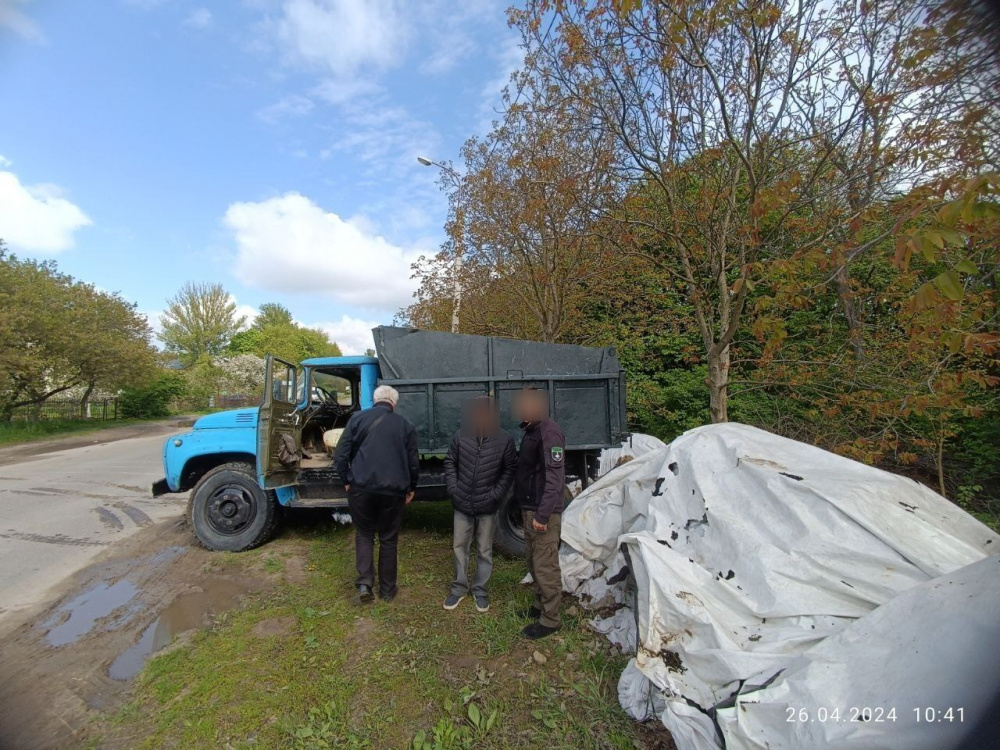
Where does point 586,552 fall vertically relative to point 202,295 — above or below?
below

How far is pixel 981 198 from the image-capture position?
1.69 meters

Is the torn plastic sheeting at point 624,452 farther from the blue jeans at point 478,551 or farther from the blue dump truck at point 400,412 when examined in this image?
the blue jeans at point 478,551

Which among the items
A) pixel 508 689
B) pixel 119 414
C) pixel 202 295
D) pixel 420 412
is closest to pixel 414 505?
pixel 420 412

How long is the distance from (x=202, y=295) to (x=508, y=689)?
194ft

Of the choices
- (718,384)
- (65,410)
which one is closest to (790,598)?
(718,384)

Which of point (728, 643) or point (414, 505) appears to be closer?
point (728, 643)

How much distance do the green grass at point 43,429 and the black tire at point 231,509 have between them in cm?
1685

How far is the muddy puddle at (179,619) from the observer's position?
335 centimetres

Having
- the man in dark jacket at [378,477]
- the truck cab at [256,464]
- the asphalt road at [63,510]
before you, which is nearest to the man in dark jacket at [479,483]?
the man in dark jacket at [378,477]

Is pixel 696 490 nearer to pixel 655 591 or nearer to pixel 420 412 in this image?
pixel 655 591

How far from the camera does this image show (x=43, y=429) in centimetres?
1880

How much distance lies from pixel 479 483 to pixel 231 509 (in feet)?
11.1

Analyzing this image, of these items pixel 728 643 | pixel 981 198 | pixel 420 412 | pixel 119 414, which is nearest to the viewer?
pixel 981 198

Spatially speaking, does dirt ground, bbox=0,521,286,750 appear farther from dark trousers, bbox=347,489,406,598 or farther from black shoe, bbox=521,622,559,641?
black shoe, bbox=521,622,559,641
